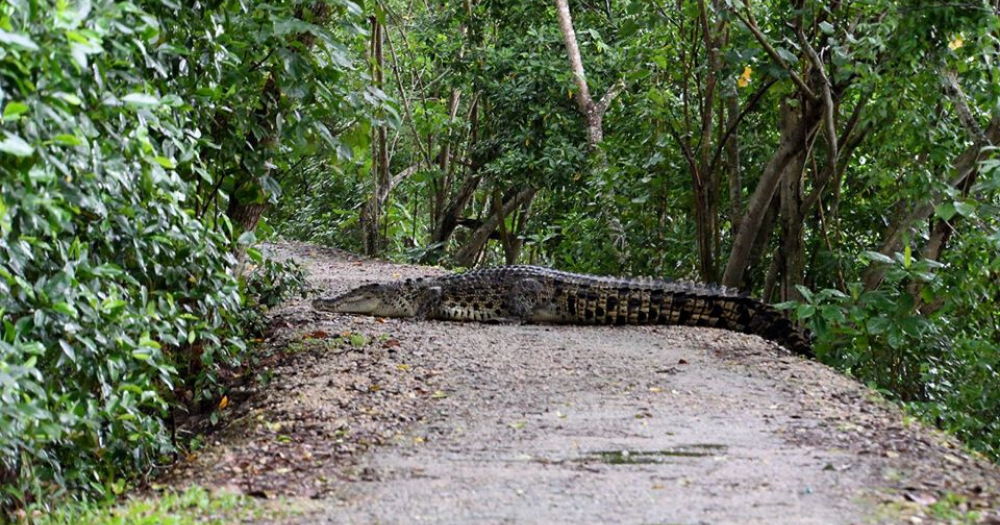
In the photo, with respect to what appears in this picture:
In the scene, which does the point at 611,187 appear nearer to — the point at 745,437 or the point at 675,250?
the point at 675,250

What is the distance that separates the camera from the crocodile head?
9328 millimetres

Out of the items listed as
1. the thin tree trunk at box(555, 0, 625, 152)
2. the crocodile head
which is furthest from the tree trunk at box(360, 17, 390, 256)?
the crocodile head

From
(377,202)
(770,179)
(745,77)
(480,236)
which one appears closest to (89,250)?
(745,77)

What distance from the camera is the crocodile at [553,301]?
877 centimetres

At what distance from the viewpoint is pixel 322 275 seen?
12.2m

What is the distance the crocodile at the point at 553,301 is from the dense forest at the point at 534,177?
691mm

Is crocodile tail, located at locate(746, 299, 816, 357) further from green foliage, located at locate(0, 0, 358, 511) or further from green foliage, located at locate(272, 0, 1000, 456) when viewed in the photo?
green foliage, located at locate(0, 0, 358, 511)

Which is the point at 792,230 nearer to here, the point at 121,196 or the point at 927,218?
the point at 927,218

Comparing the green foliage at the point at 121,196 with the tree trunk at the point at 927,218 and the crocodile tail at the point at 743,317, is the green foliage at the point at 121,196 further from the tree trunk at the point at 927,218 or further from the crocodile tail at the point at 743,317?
the tree trunk at the point at 927,218

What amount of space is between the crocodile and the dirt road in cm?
62

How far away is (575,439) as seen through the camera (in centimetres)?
518

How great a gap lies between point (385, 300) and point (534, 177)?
5.41 meters

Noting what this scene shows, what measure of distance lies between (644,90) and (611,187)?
106 centimetres

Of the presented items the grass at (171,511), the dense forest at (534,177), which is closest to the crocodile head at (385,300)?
the dense forest at (534,177)
